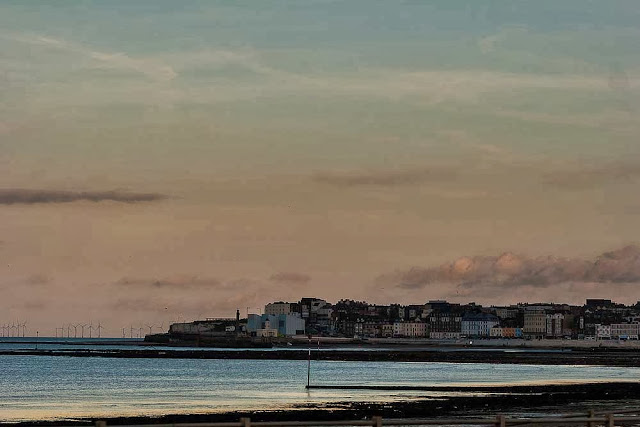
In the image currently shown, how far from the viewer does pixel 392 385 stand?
114m

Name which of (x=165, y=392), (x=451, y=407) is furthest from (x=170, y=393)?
(x=451, y=407)

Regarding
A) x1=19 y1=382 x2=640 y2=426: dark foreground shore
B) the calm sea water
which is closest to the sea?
the calm sea water

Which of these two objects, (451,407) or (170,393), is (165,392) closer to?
(170,393)

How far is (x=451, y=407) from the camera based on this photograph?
76.9 meters

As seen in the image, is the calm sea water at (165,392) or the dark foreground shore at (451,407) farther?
the calm sea water at (165,392)

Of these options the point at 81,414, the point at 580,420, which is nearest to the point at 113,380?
the point at 81,414

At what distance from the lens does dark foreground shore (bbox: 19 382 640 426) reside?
226 ft

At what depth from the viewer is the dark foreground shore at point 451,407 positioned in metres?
68.9

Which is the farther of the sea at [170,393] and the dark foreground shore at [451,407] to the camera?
the sea at [170,393]

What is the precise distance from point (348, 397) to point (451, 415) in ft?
77.8

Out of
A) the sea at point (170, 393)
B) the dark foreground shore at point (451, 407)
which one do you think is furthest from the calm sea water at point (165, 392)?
the dark foreground shore at point (451, 407)

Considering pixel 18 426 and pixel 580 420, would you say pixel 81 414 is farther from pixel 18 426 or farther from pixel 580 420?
pixel 580 420

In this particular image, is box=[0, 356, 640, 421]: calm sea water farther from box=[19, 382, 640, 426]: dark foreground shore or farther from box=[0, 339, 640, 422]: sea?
box=[19, 382, 640, 426]: dark foreground shore

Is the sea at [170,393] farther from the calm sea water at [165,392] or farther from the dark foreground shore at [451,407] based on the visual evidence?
the dark foreground shore at [451,407]
